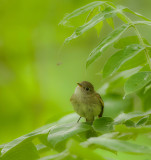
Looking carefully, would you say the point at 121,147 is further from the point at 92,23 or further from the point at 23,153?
the point at 92,23

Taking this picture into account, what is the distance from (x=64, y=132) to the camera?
1.55m

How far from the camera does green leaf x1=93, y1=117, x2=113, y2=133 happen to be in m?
1.62

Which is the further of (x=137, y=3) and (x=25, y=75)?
(x=137, y=3)

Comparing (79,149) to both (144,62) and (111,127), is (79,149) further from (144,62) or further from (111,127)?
(144,62)

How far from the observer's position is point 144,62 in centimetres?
203

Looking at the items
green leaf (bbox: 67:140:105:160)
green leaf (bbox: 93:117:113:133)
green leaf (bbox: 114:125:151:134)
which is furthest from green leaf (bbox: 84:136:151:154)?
green leaf (bbox: 93:117:113:133)

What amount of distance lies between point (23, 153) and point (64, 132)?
0.78 feet

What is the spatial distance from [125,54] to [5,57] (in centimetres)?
279

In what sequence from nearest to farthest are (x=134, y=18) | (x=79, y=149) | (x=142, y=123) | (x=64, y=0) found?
(x=79, y=149) → (x=142, y=123) → (x=64, y=0) → (x=134, y=18)

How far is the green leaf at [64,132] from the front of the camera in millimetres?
1479

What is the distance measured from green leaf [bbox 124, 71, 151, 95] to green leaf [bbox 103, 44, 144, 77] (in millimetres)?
95

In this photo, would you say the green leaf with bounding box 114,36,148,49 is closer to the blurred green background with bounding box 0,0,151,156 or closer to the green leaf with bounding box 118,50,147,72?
the green leaf with bounding box 118,50,147,72

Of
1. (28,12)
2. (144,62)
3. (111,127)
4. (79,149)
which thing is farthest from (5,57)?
(79,149)

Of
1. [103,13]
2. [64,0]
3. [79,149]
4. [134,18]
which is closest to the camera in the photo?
[79,149]
